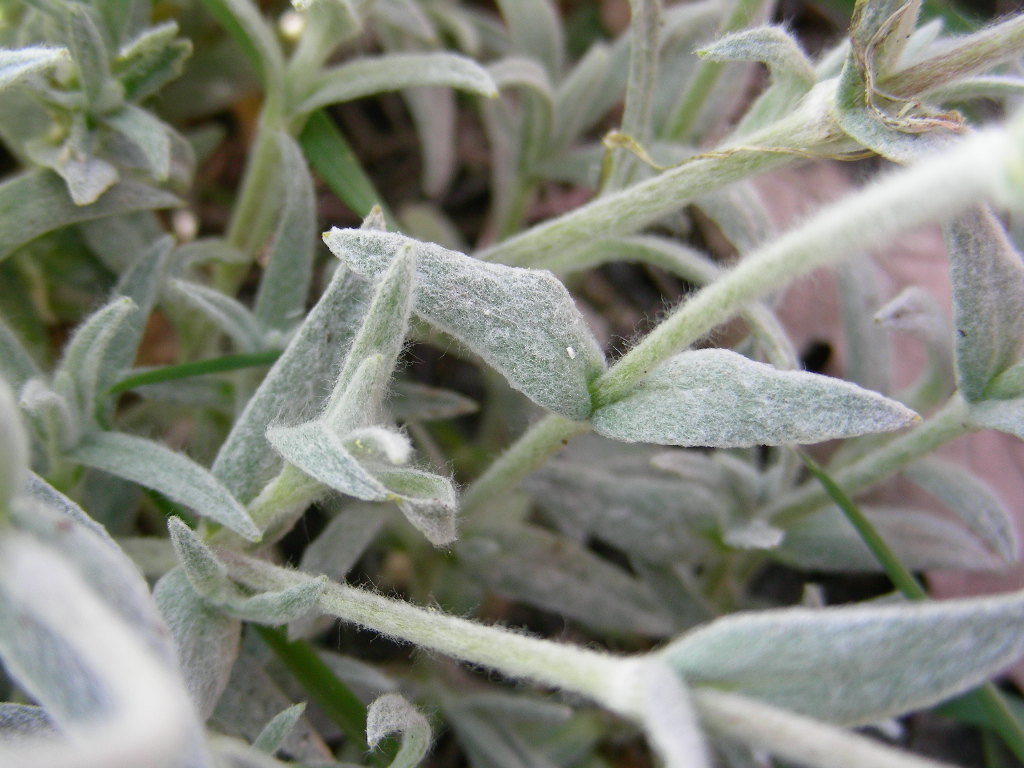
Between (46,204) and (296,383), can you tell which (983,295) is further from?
(46,204)

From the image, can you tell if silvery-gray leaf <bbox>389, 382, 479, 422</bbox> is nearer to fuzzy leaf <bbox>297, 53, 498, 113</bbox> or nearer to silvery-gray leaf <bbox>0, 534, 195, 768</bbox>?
fuzzy leaf <bbox>297, 53, 498, 113</bbox>

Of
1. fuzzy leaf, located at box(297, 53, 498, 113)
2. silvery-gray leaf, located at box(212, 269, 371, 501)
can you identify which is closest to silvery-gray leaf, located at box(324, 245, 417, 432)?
silvery-gray leaf, located at box(212, 269, 371, 501)

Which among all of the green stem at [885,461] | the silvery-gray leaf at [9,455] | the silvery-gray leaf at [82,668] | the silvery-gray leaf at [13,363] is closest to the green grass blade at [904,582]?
the green stem at [885,461]

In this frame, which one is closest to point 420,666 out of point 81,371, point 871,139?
point 81,371

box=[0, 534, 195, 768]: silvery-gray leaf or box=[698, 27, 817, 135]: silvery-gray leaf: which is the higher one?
box=[698, 27, 817, 135]: silvery-gray leaf

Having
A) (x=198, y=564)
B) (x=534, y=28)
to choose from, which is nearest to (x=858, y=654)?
(x=198, y=564)

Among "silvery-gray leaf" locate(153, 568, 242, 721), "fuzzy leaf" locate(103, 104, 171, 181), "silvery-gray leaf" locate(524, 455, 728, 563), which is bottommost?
"silvery-gray leaf" locate(524, 455, 728, 563)
